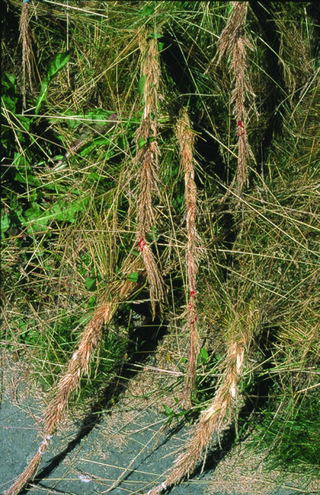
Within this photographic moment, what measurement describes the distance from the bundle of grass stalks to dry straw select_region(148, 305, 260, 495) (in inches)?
0.4

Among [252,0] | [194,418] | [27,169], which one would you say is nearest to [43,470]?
[194,418]

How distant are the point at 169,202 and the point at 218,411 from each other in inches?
32.1

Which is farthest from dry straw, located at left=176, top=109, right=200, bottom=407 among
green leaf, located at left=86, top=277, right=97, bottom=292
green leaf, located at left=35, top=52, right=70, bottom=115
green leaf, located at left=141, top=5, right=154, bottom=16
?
green leaf, located at left=35, top=52, right=70, bottom=115

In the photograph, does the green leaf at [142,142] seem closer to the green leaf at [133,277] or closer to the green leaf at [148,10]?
the green leaf at [133,277]

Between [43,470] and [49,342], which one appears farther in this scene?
[49,342]

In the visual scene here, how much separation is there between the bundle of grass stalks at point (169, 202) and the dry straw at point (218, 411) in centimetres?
1

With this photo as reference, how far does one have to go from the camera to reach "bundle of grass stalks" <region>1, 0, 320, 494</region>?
76.9 inches

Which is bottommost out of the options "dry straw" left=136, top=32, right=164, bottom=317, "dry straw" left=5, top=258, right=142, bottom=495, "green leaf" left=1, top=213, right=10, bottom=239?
"dry straw" left=5, top=258, right=142, bottom=495

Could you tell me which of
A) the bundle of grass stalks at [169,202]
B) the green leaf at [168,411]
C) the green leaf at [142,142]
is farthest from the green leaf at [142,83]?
the green leaf at [168,411]

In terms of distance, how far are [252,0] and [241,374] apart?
1481 millimetres

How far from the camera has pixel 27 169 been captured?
7.71 ft

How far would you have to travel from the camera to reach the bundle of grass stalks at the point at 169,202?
6.40 feet

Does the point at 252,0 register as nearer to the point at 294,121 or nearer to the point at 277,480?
the point at 294,121

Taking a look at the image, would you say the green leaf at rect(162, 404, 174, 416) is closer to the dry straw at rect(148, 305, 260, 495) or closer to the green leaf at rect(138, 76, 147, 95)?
the dry straw at rect(148, 305, 260, 495)
